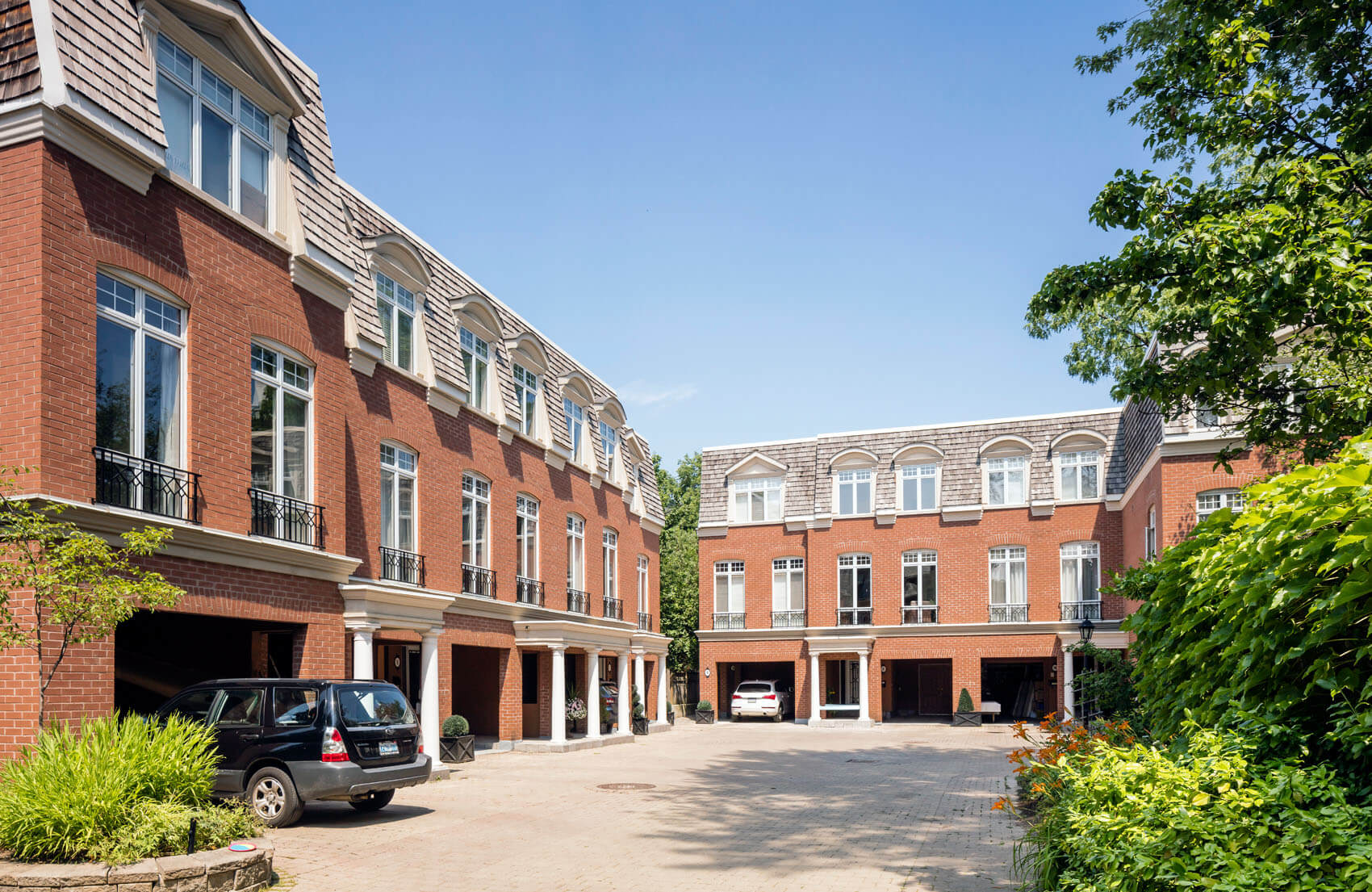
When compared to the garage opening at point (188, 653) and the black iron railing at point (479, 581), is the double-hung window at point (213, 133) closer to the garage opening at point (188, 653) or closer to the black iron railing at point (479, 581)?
the garage opening at point (188, 653)

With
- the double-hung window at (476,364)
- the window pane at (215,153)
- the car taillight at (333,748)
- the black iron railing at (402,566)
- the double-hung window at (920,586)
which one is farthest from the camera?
the double-hung window at (920,586)

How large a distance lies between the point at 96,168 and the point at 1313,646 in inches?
514

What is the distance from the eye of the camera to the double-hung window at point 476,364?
80.9 feet

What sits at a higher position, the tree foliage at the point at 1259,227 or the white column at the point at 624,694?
the tree foliage at the point at 1259,227

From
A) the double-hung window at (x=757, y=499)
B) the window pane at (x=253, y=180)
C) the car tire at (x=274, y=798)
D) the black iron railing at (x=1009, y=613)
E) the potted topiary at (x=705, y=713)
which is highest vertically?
the window pane at (x=253, y=180)

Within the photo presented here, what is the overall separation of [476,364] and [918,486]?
2049 centimetres

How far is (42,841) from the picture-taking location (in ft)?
28.2

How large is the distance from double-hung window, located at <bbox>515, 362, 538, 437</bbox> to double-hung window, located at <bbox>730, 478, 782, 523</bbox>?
15.9 metres

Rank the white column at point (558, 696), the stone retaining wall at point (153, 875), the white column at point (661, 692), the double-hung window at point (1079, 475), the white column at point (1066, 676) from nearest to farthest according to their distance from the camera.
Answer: the stone retaining wall at point (153, 875), the white column at point (558, 696), the white column at point (661, 692), the white column at point (1066, 676), the double-hung window at point (1079, 475)

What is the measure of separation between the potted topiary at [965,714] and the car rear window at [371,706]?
1058 inches

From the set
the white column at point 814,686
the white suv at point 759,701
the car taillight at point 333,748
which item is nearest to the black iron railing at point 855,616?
the white column at point 814,686

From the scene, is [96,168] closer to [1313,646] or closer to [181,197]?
[181,197]

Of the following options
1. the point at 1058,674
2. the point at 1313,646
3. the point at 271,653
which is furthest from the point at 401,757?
the point at 1058,674

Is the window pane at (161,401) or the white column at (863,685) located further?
the white column at (863,685)
